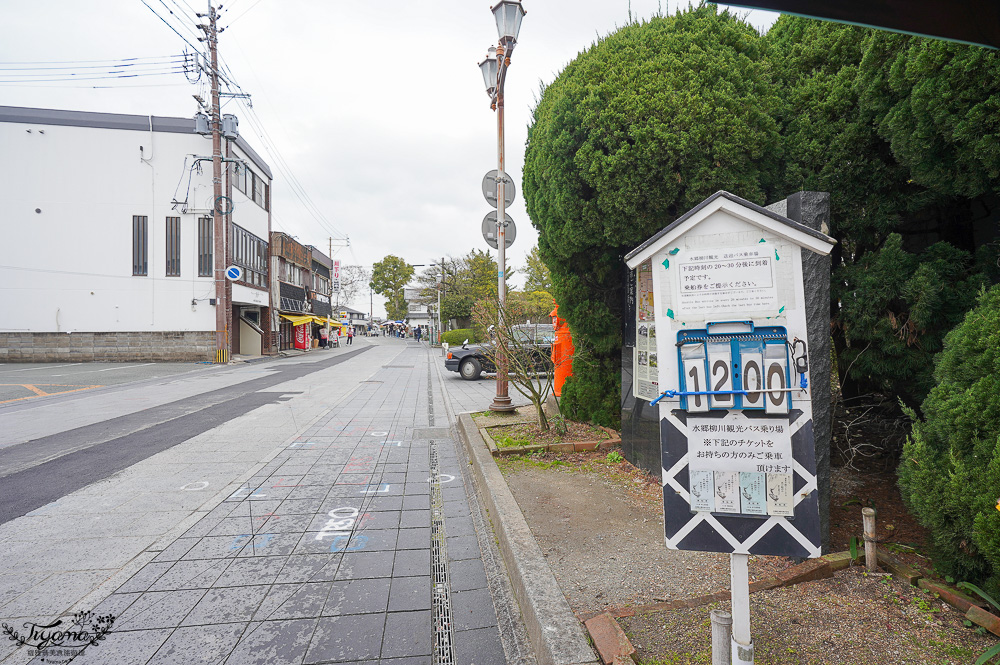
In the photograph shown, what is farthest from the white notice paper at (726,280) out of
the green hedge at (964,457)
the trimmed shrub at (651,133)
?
A: the trimmed shrub at (651,133)

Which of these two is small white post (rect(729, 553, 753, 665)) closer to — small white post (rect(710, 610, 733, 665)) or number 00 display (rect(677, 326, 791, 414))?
small white post (rect(710, 610, 733, 665))

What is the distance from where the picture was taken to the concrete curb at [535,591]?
93.7 inches

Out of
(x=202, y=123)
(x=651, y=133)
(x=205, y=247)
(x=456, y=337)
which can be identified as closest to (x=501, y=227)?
(x=651, y=133)

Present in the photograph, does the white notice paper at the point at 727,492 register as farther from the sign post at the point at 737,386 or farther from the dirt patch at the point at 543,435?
the dirt patch at the point at 543,435

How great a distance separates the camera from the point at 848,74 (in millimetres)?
3820

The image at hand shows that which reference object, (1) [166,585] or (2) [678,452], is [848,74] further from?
(1) [166,585]

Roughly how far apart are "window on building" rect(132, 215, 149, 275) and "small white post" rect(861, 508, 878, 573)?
30.0 metres

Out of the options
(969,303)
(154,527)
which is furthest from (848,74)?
(154,527)

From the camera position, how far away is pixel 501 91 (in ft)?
29.3

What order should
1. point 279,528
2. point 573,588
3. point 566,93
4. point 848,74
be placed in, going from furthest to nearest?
point 566,93
point 279,528
point 848,74
point 573,588

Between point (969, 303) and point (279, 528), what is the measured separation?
528cm

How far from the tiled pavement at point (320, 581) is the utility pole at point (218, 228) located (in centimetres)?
2215

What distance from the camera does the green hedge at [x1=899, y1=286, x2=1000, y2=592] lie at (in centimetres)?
216

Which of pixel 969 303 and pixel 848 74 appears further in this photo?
pixel 848 74
